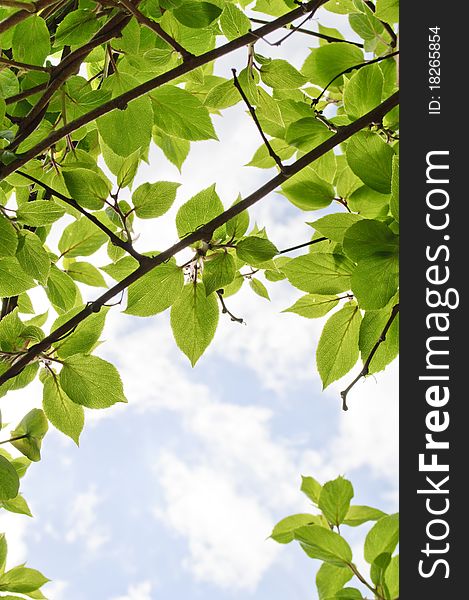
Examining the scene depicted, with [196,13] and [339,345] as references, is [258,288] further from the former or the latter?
[196,13]

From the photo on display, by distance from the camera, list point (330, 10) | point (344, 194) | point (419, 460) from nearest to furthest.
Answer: point (419, 460) → point (344, 194) → point (330, 10)

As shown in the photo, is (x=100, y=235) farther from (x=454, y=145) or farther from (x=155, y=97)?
(x=454, y=145)

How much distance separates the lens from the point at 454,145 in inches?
14.9

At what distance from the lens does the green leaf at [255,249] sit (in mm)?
431

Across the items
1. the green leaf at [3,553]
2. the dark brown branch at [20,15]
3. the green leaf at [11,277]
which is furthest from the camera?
the green leaf at [3,553]

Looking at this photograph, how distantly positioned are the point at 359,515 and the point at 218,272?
221 millimetres

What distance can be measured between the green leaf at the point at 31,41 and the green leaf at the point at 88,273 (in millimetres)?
236

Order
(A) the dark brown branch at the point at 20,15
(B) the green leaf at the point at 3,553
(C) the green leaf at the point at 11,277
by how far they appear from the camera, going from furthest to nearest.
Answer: (B) the green leaf at the point at 3,553 → (C) the green leaf at the point at 11,277 → (A) the dark brown branch at the point at 20,15

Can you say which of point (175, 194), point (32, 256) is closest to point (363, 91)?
point (175, 194)

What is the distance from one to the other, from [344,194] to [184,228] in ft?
0.42

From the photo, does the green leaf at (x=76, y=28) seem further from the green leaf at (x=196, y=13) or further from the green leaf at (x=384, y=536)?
the green leaf at (x=384, y=536)

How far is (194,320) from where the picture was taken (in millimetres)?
439

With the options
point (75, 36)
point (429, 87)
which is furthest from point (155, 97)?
point (429, 87)

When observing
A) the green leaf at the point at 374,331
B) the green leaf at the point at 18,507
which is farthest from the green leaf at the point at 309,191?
the green leaf at the point at 18,507
